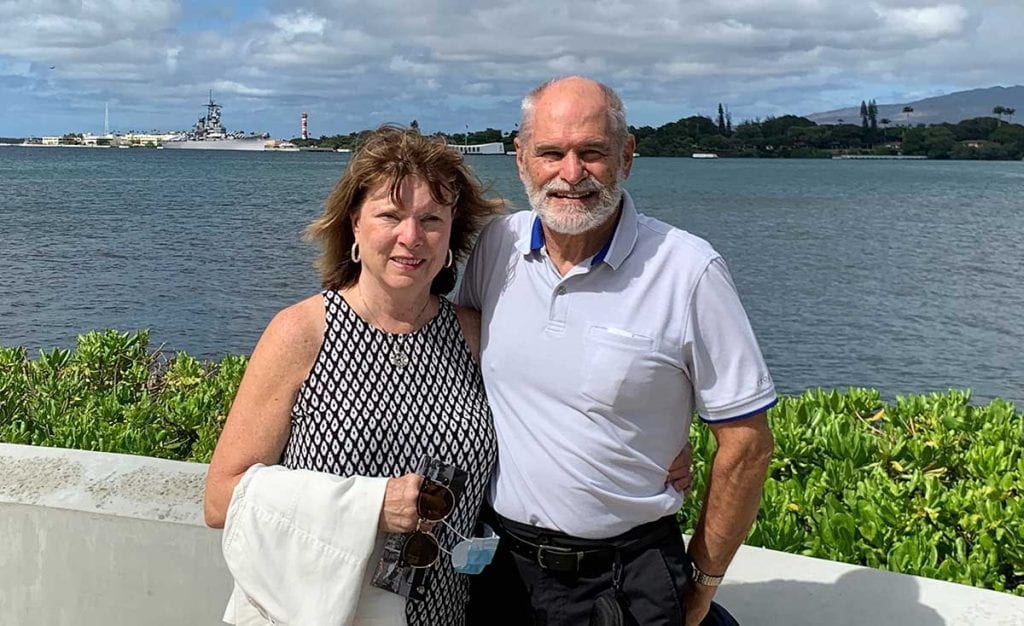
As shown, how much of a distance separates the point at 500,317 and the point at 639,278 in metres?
0.43

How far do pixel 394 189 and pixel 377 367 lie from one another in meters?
0.49

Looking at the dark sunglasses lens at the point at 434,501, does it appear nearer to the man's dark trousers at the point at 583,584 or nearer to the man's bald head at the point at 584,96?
the man's dark trousers at the point at 583,584

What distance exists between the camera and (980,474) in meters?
4.73

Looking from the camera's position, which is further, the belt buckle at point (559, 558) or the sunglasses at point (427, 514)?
the belt buckle at point (559, 558)

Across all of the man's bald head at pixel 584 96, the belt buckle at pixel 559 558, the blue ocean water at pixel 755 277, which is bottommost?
the blue ocean water at pixel 755 277

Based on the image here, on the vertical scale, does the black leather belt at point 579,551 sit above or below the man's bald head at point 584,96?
below

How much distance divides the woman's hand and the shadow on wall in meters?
1.29

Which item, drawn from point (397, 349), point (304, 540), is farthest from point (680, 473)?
point (304, 540)

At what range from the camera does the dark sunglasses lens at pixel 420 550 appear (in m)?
2.71

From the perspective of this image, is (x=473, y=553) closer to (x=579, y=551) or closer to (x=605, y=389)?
(x=579, y=551)

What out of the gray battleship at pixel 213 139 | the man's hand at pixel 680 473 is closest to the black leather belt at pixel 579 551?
the man's hand at pixel 680 473

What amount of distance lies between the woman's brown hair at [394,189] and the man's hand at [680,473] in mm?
856

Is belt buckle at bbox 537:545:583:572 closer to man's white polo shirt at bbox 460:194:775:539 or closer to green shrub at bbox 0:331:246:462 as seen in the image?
man's white polo shirt at bbox 460:194:775:539

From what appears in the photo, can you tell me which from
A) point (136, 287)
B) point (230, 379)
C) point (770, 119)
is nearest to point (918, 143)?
point (770, 119)
